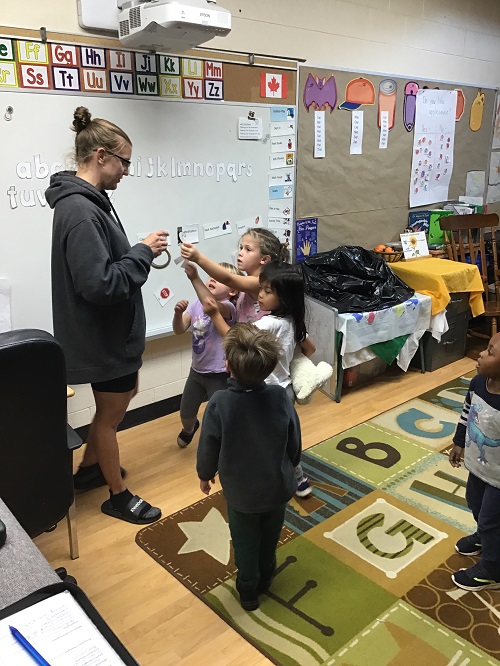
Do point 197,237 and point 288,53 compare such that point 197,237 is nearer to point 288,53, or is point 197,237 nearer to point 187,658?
point 288,53

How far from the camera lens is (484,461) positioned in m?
1.81

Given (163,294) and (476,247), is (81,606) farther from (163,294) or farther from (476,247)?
(476,247)

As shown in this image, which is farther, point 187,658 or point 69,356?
point 69,356

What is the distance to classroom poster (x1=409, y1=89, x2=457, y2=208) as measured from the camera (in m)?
4.15

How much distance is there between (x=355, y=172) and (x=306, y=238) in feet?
2.03

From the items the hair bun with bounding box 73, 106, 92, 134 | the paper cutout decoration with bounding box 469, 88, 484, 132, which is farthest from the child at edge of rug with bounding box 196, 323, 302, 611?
the paper cutout decoration with bounding box 469, 88, 484, 132

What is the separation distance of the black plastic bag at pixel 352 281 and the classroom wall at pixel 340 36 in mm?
853

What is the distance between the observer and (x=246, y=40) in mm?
2980

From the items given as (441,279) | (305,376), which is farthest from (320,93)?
(305,376)

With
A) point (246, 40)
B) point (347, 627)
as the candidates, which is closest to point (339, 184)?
point (246, 40)

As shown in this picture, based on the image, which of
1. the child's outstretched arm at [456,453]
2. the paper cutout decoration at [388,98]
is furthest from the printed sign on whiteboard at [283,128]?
the child's outstretched arm at [456,453]

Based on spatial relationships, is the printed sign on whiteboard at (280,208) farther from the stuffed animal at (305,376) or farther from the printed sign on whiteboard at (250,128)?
the stuffed animal at (305,376)

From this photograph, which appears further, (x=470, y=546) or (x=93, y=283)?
(x=470, y=546)

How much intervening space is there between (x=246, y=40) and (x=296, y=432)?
2.24 meters
